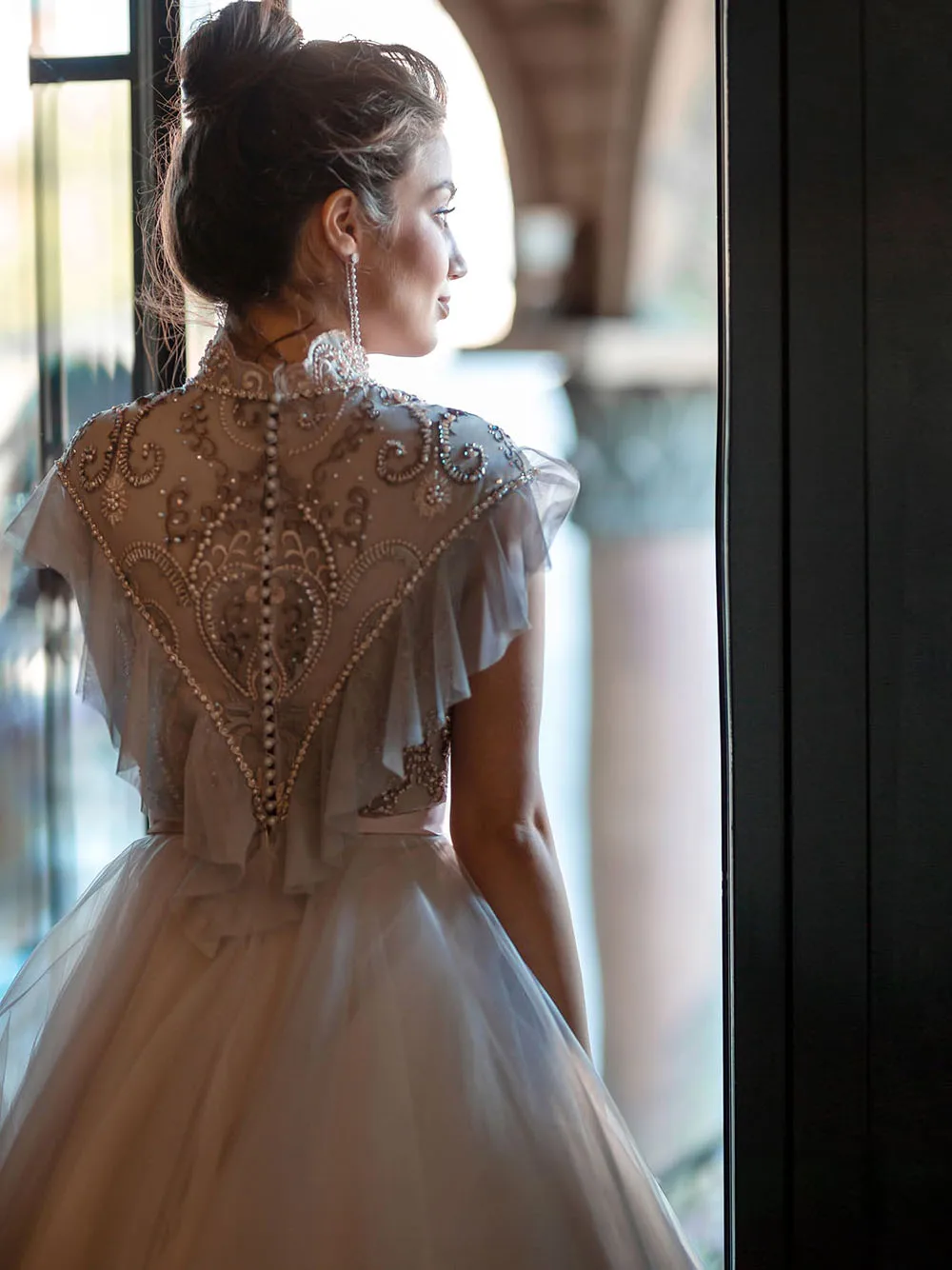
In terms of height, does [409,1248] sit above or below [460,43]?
below

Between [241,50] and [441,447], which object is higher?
[241,50]

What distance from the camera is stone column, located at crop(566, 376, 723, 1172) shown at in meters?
1.32

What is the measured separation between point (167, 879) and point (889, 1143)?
2.64ft

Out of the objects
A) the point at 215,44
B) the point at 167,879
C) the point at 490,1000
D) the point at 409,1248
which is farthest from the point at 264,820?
the point at 215,44

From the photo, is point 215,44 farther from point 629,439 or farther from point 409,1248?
point 409,1248

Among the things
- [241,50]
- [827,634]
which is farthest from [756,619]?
[241,50]

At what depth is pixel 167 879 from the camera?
104 cm

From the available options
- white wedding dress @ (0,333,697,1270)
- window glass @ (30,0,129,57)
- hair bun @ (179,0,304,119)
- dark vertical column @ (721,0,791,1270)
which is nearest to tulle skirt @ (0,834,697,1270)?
white wedding dress @ (0,333,697,1270)

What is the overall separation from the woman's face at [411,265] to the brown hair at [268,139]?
28 millimetres

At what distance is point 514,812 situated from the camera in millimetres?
1009

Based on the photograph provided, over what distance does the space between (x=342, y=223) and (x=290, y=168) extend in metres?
0.06

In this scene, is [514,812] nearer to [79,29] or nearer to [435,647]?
[435,647]

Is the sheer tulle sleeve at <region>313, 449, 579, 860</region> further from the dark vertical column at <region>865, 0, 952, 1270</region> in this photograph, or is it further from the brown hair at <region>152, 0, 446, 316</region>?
the dark vertical column at <region>865, 0, 952, 1270</region>

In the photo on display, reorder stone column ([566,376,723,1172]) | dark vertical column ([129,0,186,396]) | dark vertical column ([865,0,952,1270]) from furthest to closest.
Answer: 1. dark vertical column ([129,0,186,396])
2. stone column ([566,376,723,1172])
3. dark vertical column ([865,0,952,1270])
